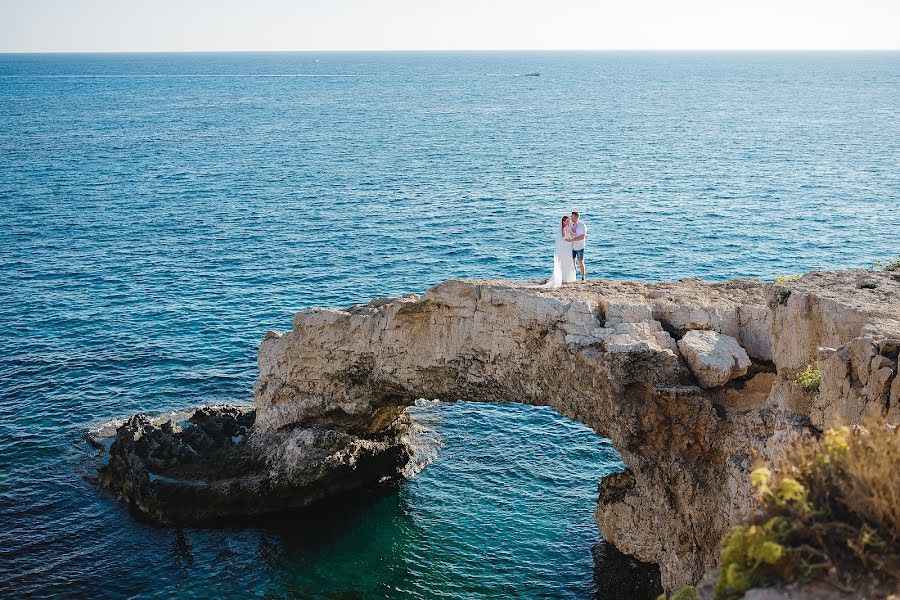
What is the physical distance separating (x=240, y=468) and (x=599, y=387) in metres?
15.5

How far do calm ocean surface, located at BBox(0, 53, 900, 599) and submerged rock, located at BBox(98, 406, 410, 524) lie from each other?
3.34 ft

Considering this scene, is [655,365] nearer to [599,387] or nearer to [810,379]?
[599,387]

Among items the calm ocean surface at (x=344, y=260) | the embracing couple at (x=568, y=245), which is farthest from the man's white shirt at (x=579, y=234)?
the calm ocean surface at (x=344, y=260)

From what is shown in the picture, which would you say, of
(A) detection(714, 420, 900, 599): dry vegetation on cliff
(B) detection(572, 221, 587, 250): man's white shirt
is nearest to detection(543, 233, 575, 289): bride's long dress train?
(B) detection(572, 221, 587, 250): man's white shirt

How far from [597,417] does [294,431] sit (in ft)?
42.3

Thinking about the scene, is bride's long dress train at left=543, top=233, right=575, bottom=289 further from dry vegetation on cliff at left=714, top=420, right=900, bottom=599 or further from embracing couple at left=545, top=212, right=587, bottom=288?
dry vegetation on cliff at left=714, top=420, right=900, bottom=599

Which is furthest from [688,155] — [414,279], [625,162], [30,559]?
[30,559]

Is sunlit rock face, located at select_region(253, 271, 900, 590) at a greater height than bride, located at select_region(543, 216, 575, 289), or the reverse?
bride, located at select_region(543, 216, 575, 289)

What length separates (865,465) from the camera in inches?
457

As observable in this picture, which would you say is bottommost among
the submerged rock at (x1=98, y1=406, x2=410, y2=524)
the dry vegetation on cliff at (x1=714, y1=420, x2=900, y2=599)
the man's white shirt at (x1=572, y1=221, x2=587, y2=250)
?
the submerged rock at (x1=98, y1=406, x2=410, y2=524)

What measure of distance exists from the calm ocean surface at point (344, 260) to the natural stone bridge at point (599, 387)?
6.47 feet

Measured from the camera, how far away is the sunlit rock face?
2238 cm

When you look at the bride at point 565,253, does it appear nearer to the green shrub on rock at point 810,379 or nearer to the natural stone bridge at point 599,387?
the natural stone bridge at point 599,387

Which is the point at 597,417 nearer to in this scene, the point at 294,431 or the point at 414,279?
the point at 294,431
